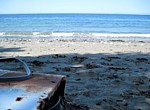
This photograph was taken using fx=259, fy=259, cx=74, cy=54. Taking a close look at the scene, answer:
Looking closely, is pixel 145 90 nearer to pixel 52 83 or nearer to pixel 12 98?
pixel 52 83

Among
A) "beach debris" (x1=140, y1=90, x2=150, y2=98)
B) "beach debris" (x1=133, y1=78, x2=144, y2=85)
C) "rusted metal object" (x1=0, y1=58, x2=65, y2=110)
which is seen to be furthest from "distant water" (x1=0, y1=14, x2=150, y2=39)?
"rusted metal object" (x1=0, y1=58, x2=65, y2=110)

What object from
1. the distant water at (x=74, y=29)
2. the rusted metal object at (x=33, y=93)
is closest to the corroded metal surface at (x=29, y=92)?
the rusted metal object at (x=33, y=93)

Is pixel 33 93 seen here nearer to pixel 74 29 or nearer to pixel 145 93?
pixel 145 93

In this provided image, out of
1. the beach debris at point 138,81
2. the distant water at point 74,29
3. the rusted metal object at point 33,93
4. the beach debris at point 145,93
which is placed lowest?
the distant water at point 74,29

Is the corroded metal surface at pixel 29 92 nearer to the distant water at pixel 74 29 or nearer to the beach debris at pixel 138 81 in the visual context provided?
the beach debris at pixel 138 81

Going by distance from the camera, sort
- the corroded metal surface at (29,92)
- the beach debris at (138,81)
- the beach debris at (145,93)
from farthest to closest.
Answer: the beach debris at (138,81), the beach debris at (145,93), the corroded metal surface at (29,92)

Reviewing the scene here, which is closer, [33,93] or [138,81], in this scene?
[33,93]

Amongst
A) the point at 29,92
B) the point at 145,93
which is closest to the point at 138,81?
the point at 145,93

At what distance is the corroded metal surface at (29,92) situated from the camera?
62.9 inches

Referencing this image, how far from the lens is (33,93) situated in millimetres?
1788

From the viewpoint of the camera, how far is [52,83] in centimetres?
204

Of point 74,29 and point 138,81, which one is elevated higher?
point 138,81

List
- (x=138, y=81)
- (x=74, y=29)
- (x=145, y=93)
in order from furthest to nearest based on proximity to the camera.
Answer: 1. (x=74, y=29)
2. (x=138, y=81)
3. (x=145, y=93)

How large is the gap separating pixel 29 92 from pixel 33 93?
1.4 inches
